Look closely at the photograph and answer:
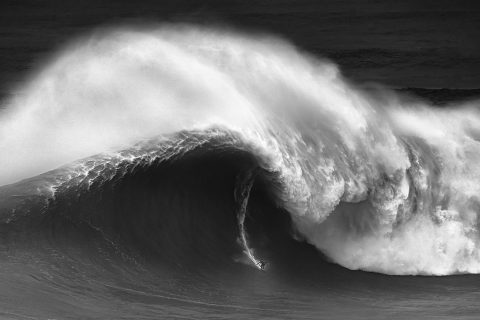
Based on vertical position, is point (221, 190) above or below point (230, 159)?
below

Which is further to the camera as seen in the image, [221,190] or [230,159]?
[221,190]

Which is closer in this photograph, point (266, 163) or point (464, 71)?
point (266, 163)

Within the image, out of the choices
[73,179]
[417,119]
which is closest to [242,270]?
[73,179]

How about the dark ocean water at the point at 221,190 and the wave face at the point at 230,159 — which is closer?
the dark ocean water at the point at 221,190

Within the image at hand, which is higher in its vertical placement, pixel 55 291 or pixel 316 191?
pixel 316 191

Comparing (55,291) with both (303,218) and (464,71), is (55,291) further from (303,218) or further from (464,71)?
(464,71)
